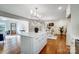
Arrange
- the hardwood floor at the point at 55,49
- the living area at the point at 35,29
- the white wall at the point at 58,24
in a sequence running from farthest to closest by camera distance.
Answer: the white wall at the point at 58,24
the hardwood floor at the point at 55,49
the living area at the point at 35,29

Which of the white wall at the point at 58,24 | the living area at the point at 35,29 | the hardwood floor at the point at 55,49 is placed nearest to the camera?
the living area at the point at 35,29

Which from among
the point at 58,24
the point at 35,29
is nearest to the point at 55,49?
the point at 35,29

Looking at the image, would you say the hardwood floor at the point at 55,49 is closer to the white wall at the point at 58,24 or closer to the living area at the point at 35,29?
the living area at the point at 35,29

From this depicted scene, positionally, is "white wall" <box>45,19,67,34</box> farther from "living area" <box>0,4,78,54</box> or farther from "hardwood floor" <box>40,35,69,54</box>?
"hardwood floor" <box>40,35,69,54</box>

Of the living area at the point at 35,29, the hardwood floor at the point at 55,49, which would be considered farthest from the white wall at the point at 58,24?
the hardwood floor at the point at 55,49

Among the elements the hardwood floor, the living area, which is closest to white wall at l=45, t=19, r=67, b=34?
the living area

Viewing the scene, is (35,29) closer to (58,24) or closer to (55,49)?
(55,49)

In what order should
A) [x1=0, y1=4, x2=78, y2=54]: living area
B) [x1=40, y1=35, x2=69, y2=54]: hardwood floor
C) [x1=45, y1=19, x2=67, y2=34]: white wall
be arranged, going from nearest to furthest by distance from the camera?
[x1=0, y1=4, x2=78, y2=54]: living area → [x1=40, y1=35, x2=69, y2=54]: hardwood floor → [x1=45, y1=19, x2=67, y2=34]: white wall

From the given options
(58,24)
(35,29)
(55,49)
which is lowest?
(55,49)

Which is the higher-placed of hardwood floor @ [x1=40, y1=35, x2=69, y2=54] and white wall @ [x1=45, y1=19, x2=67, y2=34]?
white wall @ [x1=45, y1=19, x2=67, y2=34]

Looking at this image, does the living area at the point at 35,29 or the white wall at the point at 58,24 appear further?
the white wall at the point at 58,24
